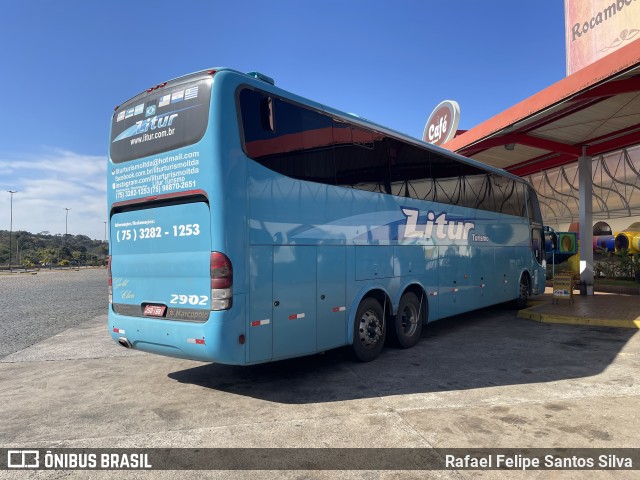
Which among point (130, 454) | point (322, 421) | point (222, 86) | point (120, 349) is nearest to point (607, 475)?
point (322, 421)

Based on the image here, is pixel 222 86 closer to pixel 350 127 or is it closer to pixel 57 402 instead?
pixel 350 127

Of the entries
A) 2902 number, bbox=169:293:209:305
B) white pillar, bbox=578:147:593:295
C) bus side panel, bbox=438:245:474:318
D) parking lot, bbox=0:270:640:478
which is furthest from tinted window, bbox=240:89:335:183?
white pillar, bbox=578:147:593:295

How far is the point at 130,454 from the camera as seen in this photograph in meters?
3.93

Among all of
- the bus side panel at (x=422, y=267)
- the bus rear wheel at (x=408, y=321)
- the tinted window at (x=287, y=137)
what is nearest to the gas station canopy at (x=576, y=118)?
the bus side panel at (x=422, y=267)

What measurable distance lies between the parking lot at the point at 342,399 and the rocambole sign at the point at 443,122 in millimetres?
13656

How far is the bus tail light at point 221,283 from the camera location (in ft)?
16.1

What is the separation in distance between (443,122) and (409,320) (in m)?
16.0

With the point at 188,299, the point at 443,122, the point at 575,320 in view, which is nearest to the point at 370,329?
the point at 188,299

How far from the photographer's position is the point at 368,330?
6973mm

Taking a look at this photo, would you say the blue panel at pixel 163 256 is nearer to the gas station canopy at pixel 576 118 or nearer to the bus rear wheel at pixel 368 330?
the bus rear wheel at pixel 368 330

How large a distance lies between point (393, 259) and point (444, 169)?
2.69 metres

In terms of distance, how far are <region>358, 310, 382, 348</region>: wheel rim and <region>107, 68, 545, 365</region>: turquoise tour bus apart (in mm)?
24

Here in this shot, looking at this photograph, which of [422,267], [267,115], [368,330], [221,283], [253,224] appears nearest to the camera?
[221,283]

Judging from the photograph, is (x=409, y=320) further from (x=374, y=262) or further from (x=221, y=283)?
(x=221, y=283)
